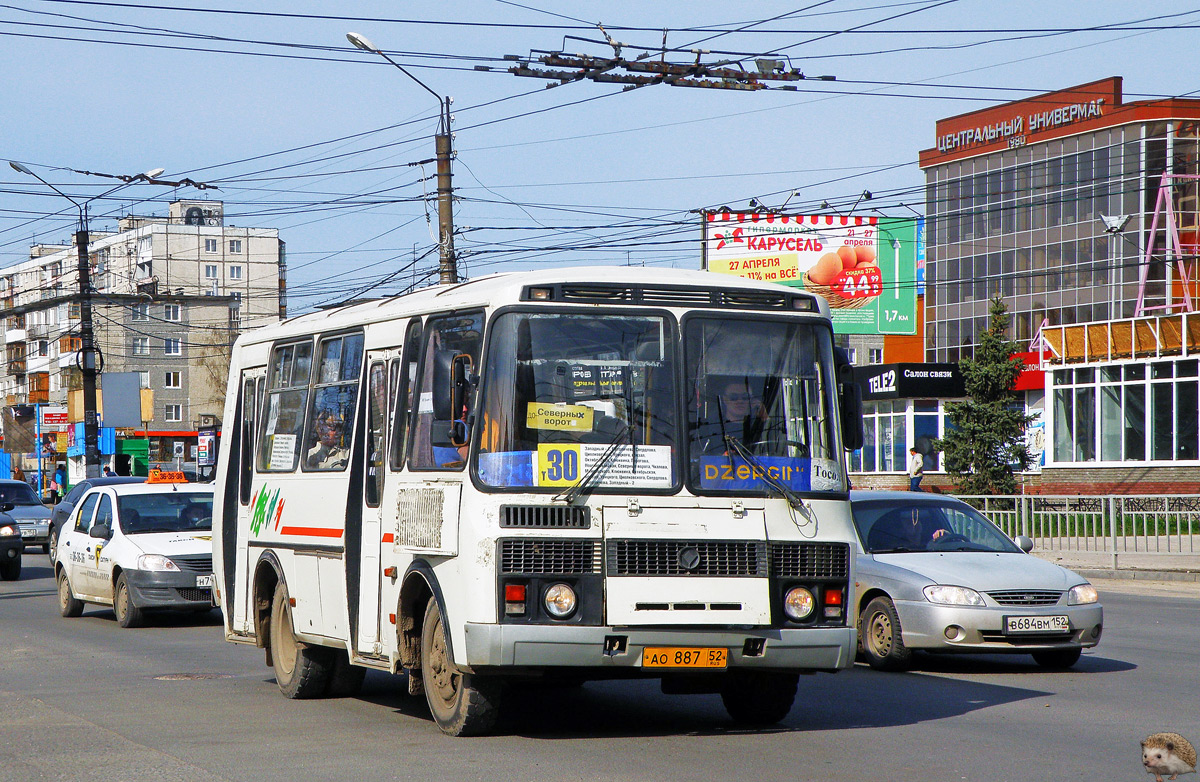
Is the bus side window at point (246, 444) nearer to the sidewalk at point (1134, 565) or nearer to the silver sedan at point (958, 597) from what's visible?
the silver sedan at point (958, 597)

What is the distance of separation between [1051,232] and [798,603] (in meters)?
81.9

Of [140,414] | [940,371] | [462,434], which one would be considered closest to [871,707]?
[462,434]

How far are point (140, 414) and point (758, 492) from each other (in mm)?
60321

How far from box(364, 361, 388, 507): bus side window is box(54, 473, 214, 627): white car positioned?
27.2 ft

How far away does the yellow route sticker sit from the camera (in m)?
8.43

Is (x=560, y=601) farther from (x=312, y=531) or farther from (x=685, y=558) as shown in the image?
(x=312, y=531)

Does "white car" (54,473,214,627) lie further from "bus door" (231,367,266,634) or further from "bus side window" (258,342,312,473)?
"bus side window" (258,342,312,473)

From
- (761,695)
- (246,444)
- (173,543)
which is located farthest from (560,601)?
(173,543)

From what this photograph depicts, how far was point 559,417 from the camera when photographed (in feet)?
27.7

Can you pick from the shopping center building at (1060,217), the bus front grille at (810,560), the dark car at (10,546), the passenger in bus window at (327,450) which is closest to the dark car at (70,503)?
the dark car at (10,546)

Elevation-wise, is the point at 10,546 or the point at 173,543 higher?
the point at 173,543

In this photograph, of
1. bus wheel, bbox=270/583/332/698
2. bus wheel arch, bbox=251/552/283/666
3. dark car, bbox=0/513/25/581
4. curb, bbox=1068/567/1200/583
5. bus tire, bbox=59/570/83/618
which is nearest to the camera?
bus wheel, bbox=270/583/332/698

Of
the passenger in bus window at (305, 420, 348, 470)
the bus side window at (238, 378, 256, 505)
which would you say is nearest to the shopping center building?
the bus side window at (238, 378, 256, 505)

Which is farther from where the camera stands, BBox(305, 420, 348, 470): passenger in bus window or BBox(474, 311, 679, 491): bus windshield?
BBox(305, 420, 348, 470): passenger in bus window
